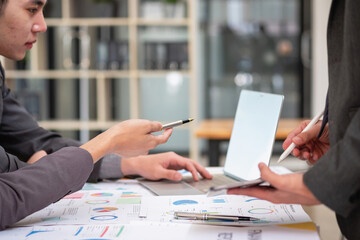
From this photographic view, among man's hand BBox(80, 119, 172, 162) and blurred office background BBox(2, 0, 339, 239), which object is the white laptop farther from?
blurred office background BBox(2, 0, 339, 239)

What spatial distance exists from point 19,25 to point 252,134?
2.61 feet

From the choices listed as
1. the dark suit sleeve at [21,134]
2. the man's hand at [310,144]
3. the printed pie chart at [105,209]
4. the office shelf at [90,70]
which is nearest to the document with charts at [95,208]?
the printed pie chart at [105,209]

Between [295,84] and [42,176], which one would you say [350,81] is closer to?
[42,176]

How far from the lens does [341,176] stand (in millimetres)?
982

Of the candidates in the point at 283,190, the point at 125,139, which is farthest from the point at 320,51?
the point at 283,190

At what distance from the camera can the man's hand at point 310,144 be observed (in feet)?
4.58

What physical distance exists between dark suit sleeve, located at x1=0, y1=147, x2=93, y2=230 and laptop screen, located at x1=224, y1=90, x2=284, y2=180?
58 centimetres

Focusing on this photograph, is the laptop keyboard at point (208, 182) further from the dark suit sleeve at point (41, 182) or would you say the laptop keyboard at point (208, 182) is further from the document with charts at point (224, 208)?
the dark suit sleeve at point (41, 182)

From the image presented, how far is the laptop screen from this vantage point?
1598mm

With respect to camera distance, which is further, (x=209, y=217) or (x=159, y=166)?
(x=159, y=166)

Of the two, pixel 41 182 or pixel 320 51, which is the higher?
pixel 320 51

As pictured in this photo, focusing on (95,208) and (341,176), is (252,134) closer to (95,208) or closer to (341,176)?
(95,208)

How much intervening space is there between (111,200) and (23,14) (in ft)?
2.06

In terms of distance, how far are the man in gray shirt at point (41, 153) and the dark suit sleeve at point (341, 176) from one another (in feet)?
1.67
